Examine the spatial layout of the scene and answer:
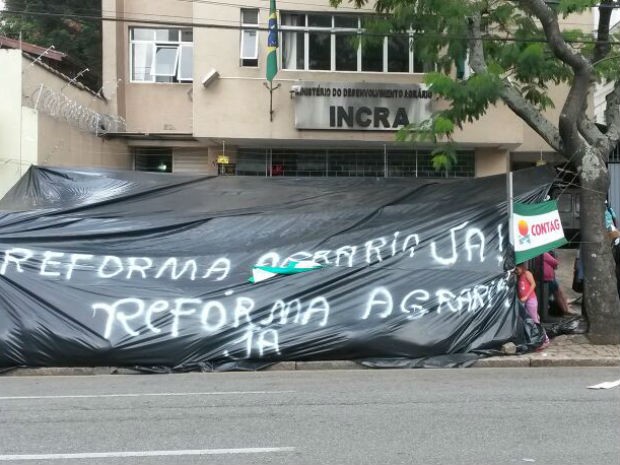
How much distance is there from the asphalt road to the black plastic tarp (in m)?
0.62

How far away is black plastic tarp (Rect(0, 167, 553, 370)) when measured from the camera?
8.66 meters

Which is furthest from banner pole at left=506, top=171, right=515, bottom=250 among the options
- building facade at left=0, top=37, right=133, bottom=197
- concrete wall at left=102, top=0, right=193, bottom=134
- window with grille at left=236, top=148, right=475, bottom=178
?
concrete wall at left=102, top=0, right=193, bottom=134

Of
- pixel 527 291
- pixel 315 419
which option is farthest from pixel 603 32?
pixel 315 419

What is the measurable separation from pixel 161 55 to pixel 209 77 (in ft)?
10.2

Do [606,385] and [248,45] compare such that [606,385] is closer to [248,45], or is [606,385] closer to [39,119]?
Answer: [39,119]

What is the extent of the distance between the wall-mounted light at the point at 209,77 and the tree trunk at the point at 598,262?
910 centimetres

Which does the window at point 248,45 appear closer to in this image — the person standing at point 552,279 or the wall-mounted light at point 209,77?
the wall-mounted light at point 209,77

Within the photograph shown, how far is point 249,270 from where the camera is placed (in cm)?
914

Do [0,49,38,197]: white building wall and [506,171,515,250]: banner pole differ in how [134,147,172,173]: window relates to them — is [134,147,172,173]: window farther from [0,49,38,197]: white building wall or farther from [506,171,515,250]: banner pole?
[506,171,515,250]: banner pole

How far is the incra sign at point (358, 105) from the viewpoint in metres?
15.5

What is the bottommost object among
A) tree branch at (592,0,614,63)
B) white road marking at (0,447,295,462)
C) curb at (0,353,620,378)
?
curb at (0,353,620,378)

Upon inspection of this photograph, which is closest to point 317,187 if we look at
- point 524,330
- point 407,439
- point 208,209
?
point 208,209

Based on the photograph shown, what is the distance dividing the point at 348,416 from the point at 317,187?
15.1 feet

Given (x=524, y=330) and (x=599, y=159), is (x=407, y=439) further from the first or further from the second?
(x=599, y=159)
